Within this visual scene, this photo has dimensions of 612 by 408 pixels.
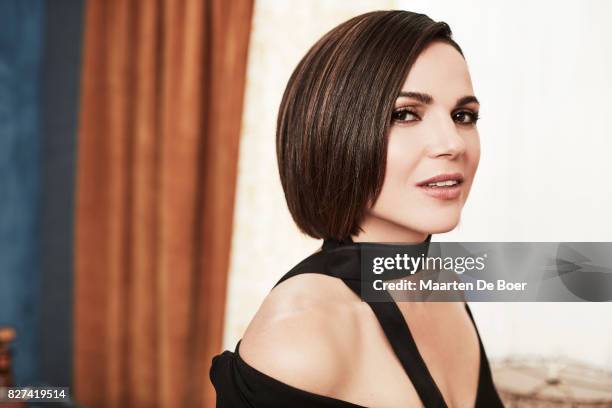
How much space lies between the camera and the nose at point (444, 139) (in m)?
0.75

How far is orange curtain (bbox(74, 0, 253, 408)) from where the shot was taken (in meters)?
1.73

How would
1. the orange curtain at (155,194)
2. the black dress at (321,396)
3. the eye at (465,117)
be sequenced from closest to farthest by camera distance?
the black dress at (321,396) → the eye at (465,117) → the orange curtain at (155,194)

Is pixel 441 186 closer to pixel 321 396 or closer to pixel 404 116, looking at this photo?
pixel 404 116

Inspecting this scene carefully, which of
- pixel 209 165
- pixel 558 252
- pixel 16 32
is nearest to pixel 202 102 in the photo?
pixel 209 165

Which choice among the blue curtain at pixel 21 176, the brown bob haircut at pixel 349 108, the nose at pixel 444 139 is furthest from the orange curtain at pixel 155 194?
the nose at pixel 444 139

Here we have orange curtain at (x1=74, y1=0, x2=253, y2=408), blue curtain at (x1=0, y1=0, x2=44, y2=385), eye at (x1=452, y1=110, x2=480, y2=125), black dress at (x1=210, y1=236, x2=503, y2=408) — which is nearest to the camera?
black dress at (x1=210, y1=236, x2=503, y2=408)

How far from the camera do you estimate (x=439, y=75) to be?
2.49ft

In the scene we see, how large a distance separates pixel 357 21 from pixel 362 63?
0.27 ft

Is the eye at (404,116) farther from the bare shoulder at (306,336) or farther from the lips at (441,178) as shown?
the bare shoulder at (306,336)

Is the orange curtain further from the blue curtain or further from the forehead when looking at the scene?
the forehead

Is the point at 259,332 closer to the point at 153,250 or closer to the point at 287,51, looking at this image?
the point at 287,51

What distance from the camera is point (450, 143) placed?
0.75m

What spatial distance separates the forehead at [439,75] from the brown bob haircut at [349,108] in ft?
0.04

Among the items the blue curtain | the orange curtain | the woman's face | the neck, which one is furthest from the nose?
the blue curtain
